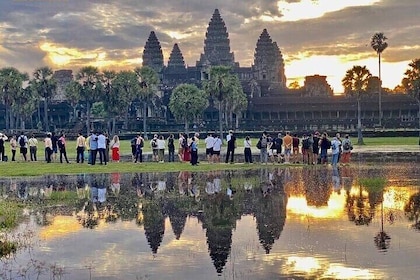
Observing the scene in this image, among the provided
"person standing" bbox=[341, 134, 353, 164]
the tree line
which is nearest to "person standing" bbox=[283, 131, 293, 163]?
"person standing" bbox=[341, 134, 353, 164]

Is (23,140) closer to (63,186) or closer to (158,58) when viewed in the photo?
(63,186)

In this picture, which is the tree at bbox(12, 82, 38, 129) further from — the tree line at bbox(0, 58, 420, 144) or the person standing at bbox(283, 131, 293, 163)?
the person standing at bbox(283, 131, 293, 163)

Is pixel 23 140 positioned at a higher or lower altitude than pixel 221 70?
lower

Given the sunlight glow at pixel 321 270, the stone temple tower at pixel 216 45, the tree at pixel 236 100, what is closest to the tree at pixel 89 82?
the tree at pixel 236 100

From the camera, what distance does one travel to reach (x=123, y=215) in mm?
15359

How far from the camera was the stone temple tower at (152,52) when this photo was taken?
453ft

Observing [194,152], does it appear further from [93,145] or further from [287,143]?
[287,143]

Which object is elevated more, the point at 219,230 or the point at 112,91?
the point at 112,91

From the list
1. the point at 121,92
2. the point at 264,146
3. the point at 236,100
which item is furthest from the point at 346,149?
the point at 121,92

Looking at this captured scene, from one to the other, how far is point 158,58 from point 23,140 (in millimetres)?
103964

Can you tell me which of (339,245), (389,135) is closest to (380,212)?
(339,245)

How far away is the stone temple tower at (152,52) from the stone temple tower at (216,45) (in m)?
8.59

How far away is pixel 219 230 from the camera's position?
43.8 ft

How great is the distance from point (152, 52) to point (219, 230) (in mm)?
128039
